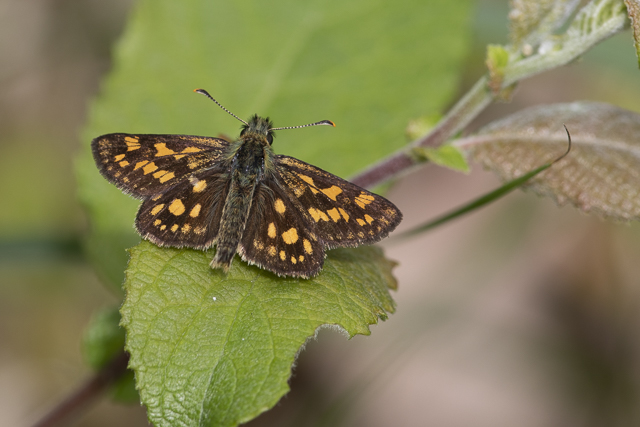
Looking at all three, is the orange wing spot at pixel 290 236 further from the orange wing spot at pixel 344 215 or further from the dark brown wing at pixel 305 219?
the orange wing spot at pixel 344 215

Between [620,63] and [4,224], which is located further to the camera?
[4,224]

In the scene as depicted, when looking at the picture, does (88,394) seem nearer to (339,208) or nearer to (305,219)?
(305,219)

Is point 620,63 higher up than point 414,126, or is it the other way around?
point 620,63

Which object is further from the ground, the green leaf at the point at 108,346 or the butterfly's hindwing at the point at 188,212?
the butterfly's hindwing at the point at 188,212

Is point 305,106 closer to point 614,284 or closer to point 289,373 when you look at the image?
point 289,373

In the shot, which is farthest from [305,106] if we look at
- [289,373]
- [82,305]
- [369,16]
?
[82,305]

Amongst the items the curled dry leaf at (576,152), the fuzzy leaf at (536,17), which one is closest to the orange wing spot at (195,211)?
the curled dry leaf at (576,152)
